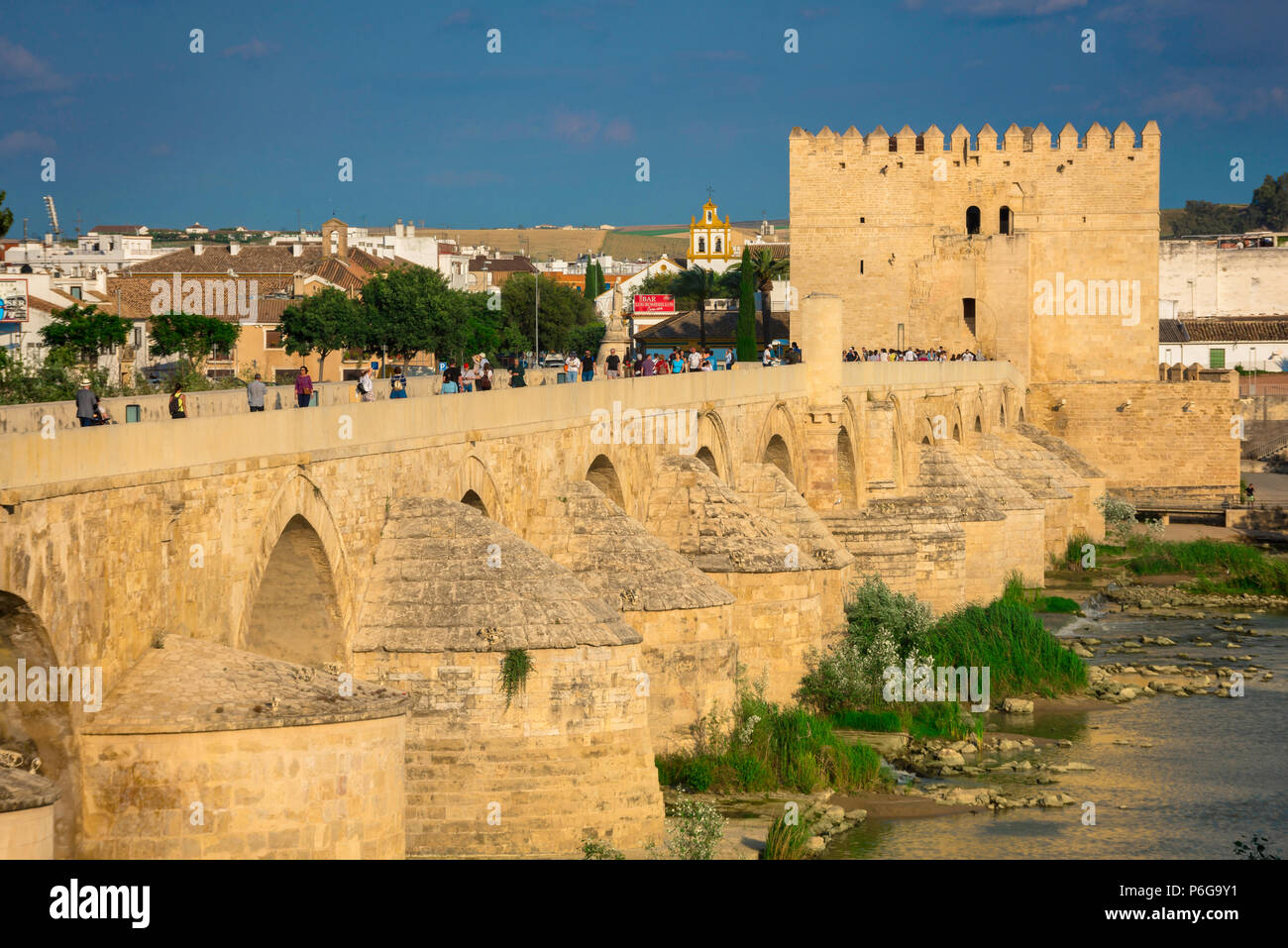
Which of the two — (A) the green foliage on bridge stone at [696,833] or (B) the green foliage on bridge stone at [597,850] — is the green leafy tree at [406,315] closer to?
(A) the green foliage on bridge stone at [696,833]

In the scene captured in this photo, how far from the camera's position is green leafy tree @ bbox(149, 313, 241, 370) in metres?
41.5

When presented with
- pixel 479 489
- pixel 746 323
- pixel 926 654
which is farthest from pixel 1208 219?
pixel 479 489

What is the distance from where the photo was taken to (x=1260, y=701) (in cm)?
2562

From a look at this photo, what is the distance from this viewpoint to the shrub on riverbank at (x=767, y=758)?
1839cm

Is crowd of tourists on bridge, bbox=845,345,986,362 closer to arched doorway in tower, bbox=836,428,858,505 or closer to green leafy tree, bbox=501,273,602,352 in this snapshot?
arched doorway in tower, bbox=836,428,858,505

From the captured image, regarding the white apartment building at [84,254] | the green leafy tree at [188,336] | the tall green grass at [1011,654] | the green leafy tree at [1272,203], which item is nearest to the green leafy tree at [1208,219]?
the green leafy tree at [1272,203]

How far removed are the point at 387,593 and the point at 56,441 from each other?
4652 millimetres

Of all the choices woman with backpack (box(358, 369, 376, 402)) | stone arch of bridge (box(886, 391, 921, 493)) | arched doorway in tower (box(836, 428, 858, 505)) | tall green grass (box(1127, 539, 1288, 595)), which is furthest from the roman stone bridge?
tall green grass (box(1127, 539, 1288, 595))

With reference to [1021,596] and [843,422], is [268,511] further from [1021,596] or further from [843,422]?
[1021,596]

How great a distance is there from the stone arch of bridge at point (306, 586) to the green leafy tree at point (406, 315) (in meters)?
34.8

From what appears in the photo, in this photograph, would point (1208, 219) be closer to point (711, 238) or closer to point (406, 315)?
point (711, 238)

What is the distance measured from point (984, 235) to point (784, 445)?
73.7ft

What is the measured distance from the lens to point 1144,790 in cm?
2047

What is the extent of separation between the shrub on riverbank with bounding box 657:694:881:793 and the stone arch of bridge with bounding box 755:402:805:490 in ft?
25.8
